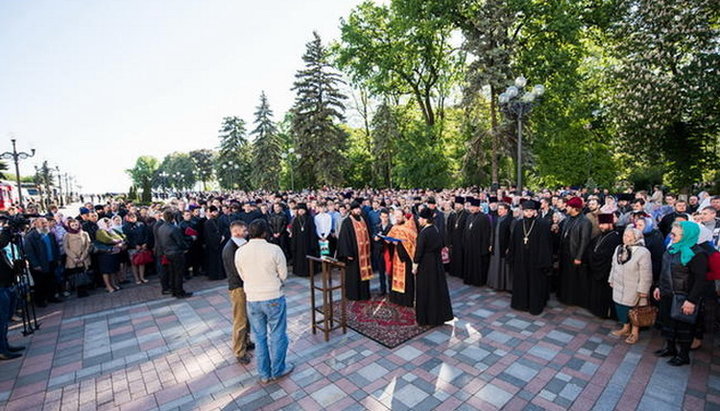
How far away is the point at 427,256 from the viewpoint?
666 cm

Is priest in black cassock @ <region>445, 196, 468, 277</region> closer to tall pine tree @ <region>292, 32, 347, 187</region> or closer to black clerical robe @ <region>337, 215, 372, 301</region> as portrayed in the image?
black clerical robe @ <region>337, 215, 372, 301</region>

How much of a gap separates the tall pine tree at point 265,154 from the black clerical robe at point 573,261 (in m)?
37.2

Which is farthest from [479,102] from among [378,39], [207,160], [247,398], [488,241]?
[207,160]

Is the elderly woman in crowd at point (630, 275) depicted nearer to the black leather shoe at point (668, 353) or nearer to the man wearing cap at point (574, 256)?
the black leather shoe at point (668, 353)

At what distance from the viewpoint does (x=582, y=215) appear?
741cm

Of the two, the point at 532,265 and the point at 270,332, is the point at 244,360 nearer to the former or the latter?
the point at 270,332

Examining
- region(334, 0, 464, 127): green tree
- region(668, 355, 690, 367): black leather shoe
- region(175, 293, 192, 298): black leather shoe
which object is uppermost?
region(334, 0, 464, 127): green tree

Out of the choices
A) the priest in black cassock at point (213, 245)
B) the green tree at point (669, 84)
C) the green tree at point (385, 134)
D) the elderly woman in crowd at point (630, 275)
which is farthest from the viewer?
the green tree at point (385, 134)

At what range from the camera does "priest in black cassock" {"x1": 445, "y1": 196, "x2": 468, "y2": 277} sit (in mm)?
9727

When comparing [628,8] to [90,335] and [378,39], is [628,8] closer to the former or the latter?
[378,39]

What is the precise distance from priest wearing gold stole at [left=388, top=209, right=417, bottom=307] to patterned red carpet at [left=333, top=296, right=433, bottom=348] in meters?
0.24

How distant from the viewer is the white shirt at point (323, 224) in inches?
427

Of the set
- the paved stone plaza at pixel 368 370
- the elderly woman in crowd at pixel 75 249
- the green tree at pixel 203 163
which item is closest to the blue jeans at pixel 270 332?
the paved stone plaza at pixel 368 370

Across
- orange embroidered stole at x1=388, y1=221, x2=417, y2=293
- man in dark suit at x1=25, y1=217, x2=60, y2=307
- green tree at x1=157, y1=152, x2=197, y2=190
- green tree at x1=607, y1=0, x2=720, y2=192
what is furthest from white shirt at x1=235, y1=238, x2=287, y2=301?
green tree at x1=157, y1=152, x2=197, y2=190
